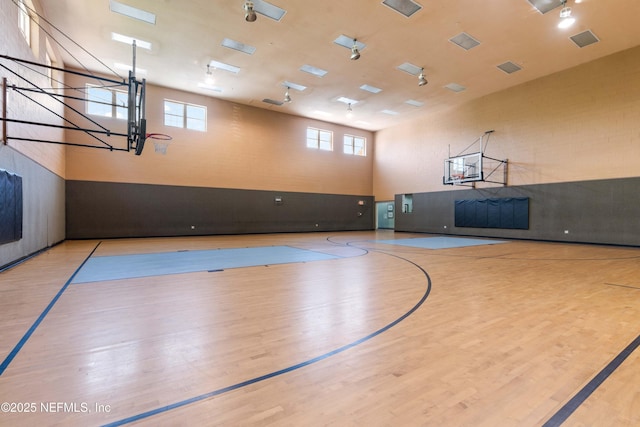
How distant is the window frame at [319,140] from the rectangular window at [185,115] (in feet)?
17.4

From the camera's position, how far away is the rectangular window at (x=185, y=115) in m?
12.5

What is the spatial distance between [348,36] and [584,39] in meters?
6.69

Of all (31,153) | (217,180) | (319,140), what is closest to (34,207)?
(31,153)

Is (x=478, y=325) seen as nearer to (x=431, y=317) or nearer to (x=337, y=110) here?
(x=431, y=317)

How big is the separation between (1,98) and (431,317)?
7.45m

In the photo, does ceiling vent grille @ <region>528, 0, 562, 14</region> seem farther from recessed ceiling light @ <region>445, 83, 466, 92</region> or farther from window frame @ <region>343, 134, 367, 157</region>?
window frame @ <region>343, 134, 367, 157</region>

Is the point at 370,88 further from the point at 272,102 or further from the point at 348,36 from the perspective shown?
the point at 272,102

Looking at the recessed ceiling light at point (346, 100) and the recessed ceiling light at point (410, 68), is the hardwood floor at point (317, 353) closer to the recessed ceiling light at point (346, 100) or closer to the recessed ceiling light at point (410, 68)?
the recessed ceiling light at point (410, 68)

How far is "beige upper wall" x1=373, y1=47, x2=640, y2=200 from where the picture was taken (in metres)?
9.44

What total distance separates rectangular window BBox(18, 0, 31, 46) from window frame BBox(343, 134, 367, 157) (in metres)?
13.2

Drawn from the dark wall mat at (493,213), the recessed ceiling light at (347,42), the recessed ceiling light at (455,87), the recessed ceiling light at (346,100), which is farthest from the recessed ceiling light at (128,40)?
the dark wall mat at (493,213)

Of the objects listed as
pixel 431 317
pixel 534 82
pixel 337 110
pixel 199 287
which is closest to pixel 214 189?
pixel 337 110

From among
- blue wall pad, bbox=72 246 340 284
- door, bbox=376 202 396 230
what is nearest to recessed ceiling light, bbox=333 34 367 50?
blue wall pad, bbox=72 246 340 284

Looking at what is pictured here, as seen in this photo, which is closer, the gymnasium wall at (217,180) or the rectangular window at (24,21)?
the rectangular window at (24,21)
